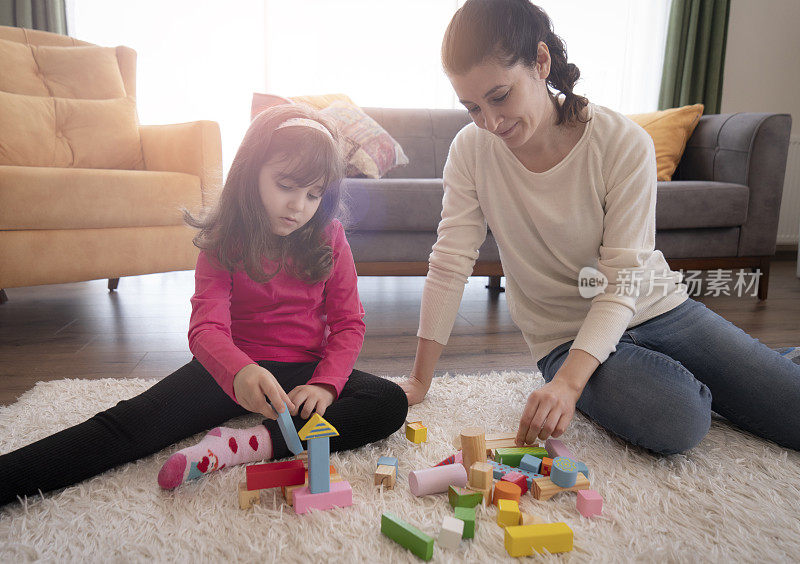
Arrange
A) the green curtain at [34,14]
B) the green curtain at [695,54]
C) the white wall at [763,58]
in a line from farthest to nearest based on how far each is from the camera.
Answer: the white wall at [763,58] < the green curtain at [695,54] < the green curtain at [34,14]

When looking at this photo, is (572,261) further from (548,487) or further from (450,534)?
(450,534)

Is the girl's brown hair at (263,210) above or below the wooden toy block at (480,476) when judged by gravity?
above

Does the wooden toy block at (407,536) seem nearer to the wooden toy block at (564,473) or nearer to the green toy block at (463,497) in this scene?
the green toy block at (463,497)

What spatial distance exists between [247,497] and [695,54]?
3782mm

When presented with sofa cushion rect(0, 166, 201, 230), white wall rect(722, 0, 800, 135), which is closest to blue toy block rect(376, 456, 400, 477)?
sofa cushion rect(0, 166, 201, 230)

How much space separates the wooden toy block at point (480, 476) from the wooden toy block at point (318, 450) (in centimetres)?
22

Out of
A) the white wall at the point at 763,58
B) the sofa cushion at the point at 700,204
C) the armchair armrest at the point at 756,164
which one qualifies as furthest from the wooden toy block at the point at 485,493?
the white wall at the point at 763,58

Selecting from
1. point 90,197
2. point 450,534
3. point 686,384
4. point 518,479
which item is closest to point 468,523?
point 450,534

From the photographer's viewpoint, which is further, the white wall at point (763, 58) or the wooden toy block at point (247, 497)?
the white wall at point (763, 58)

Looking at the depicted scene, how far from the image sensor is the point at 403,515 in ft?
2.68

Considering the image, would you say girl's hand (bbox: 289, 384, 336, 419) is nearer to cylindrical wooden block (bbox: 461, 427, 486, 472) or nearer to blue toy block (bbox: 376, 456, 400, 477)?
blue toy block (bbox: 376, 456, 400, 477)

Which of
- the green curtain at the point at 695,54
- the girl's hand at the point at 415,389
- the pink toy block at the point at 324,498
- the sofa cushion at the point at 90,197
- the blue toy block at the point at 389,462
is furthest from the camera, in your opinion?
the green curtain at the point at 695,54

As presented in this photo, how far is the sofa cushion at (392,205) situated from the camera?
2.05 m

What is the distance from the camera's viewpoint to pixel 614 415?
1.01 m
